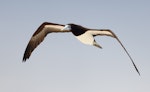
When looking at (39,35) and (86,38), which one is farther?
(39,35)

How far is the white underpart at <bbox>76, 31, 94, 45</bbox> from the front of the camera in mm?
15117

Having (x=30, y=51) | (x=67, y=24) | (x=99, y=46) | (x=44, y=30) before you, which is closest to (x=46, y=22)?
(x=44, y=30)

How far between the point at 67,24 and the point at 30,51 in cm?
383

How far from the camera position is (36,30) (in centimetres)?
1886

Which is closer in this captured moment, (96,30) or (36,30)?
(96,30)

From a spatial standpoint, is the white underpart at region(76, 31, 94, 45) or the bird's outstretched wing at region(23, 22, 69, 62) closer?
the white underpart at region(76, 31, 94, 45)

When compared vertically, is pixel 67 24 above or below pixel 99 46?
above

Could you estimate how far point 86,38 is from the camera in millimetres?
15328

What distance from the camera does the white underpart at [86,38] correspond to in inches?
595

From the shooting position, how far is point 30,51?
61.4 feet

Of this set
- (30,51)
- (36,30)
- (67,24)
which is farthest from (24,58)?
(67,24)

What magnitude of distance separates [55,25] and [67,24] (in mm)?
2383

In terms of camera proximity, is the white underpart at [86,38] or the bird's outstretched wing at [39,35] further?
the bird's outstretched wing at [39,35]

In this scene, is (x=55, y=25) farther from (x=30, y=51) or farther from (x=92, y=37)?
(x=92, y=37)
